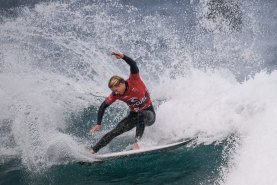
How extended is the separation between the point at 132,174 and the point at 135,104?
1429mm

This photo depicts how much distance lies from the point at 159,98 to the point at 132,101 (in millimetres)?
3765

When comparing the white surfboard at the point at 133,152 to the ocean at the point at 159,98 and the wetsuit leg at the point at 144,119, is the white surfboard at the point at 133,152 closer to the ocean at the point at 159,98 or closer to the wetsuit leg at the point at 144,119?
the ocean at the point at 159,98

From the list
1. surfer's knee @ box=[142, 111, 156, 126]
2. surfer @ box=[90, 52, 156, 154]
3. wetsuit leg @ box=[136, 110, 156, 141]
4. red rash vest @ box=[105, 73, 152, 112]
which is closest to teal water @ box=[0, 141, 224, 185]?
surfer @ box=[90, 52, 156, 154]

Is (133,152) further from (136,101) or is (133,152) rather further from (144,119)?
(136,101)

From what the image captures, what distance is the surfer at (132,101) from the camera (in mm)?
7230

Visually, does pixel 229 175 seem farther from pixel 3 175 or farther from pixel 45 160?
pixel 3 175

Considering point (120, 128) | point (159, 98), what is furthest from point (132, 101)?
point (159, 98)

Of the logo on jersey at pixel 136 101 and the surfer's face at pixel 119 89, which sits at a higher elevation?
the surfer's face at pixel 119 89

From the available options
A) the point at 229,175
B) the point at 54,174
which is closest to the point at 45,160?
the point at 54,174

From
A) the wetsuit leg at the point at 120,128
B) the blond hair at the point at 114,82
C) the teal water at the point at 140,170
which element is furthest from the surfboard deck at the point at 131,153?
the blond hair at the point at 114,82

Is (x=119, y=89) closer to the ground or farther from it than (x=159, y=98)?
farther from it

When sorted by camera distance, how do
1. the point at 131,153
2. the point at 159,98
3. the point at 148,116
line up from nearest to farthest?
the point at 131,153, the point at 148,116, the point at 159,98

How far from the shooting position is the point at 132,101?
25.4ft

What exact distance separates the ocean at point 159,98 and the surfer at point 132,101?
26.1 inches
